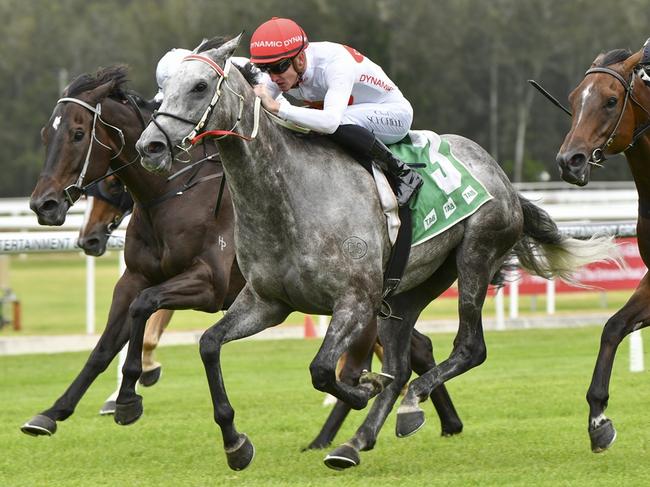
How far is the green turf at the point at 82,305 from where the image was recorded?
1452 cm

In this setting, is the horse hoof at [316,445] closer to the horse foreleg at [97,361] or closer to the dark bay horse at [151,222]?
the dark bay horse at [151,222]

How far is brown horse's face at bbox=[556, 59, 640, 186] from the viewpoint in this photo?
553 cm

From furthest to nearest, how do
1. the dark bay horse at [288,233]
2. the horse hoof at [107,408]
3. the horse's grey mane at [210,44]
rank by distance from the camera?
1. the horse hoof at [107,408]
2. the horse's grey mane at [210,44]
3. the dark bay horse at [288,233]

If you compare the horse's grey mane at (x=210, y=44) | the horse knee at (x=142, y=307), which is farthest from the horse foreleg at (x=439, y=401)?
the horse's grey mane at (x=210, y=44)

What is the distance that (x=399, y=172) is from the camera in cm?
584

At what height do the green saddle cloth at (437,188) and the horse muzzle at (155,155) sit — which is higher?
the horse muzzle at (155,155)

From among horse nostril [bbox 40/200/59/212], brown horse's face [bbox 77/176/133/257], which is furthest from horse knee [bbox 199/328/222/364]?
brown horse's face [bbox 77/176/133/257]

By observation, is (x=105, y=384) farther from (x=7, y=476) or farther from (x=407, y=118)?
(x=407, y=118)

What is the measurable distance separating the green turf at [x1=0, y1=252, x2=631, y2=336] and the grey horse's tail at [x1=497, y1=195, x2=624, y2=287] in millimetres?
7345

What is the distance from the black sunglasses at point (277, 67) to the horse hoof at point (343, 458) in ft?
5.55

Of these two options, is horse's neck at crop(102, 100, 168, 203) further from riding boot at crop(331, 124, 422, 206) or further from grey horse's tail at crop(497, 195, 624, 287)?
grey horse's tail at crop(497, 195, 624, 287)

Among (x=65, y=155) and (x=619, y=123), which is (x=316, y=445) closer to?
(x=65, y=155)

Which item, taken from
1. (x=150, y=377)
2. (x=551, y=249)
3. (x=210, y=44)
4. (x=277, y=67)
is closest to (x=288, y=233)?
(x=277, y=67)

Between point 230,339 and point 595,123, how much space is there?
1.89m
